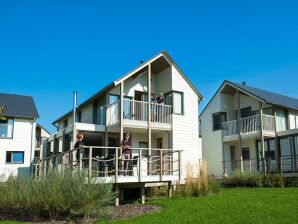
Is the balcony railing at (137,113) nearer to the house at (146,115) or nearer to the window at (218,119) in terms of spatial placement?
the house at (146,115)

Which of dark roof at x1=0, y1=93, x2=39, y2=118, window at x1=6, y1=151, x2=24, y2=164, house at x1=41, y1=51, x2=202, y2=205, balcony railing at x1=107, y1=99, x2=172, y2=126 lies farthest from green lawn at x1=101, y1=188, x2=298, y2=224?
dark roof at x1=0, y1=93, x2=39, y2=118

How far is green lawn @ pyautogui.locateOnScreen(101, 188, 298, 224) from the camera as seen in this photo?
9.33 m

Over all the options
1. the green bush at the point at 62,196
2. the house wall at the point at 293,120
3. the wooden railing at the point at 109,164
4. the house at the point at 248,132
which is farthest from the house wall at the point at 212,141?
the green bush at the point at 62,196

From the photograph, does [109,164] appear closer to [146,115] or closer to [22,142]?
[146,115]

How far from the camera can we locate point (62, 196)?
34.3ft

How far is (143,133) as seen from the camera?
21062 millimetres

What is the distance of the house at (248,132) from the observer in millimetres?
24156

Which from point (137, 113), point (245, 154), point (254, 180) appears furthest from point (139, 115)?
point (245, 154)

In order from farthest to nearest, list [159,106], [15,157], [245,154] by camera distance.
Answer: [15,157] < [245,154] < [159,106]

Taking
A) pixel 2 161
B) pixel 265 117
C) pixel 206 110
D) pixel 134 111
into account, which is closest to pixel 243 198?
pixel 134 111

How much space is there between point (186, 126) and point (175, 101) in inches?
64.2

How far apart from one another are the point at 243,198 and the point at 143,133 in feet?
29.3

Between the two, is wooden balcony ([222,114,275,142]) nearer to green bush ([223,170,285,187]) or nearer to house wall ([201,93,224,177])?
house wall ([201,93,224,177])

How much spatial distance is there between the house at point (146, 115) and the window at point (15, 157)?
6.70 meters
